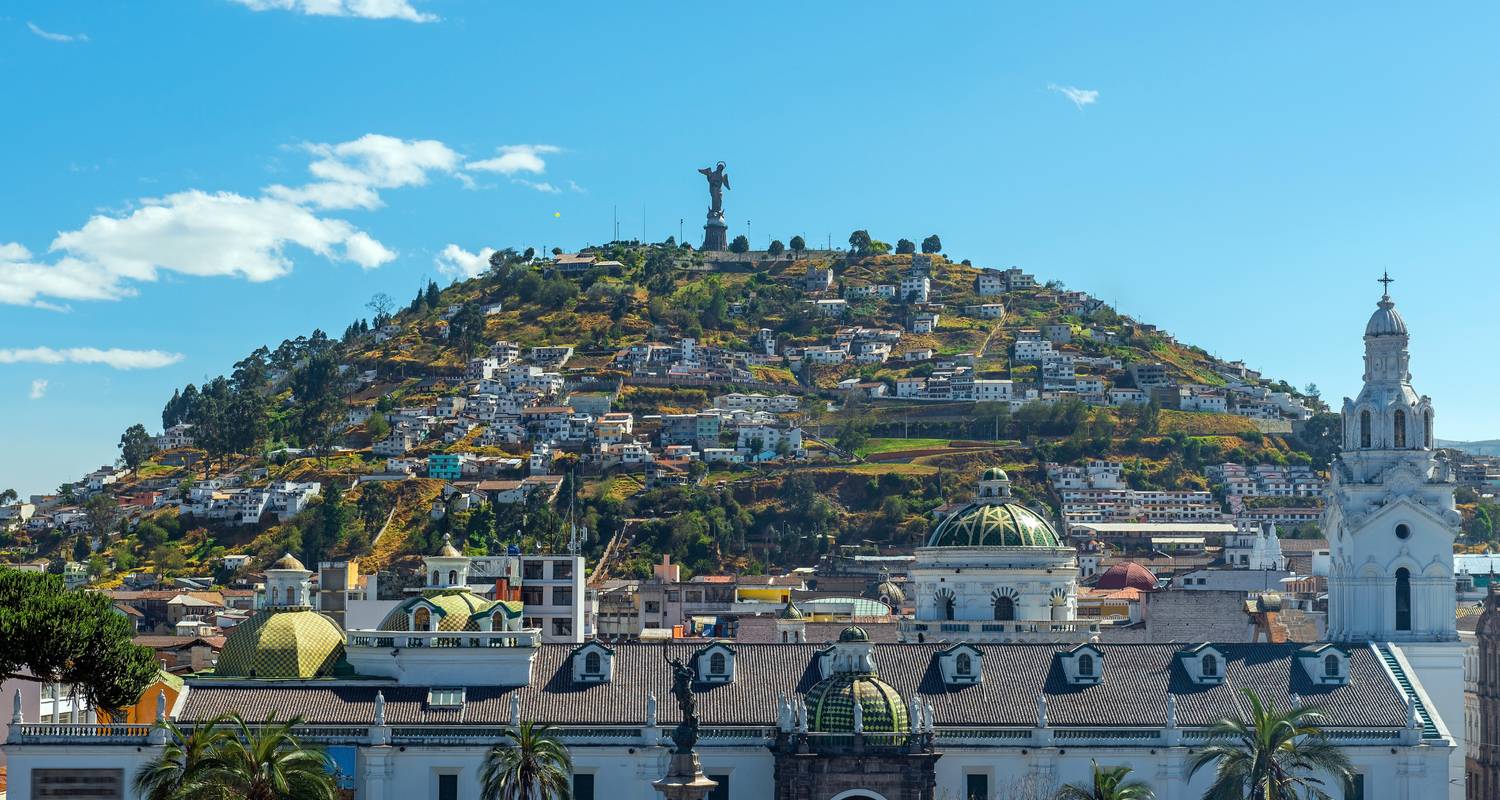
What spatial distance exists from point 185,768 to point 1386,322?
156 ft

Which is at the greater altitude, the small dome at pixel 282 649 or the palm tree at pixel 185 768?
the small dome at pixel 282 649

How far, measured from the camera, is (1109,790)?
208 ft

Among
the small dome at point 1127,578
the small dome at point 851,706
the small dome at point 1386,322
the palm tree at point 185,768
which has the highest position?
the small dome at point 1386,322

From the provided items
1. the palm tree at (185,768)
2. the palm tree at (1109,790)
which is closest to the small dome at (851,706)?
the palm tree at (1109,790)

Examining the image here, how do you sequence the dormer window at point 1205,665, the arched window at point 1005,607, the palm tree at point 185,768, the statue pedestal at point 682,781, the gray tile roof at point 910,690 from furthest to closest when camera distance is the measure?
1. the arched window at point 1005,607
2. the dormer window at point 1205,665
3. the gray tile roof at point 910,690
4. the palm tree at point 185,768
5. the statue pedestal at point 682,781

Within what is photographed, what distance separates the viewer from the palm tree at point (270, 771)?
58969 millimetres

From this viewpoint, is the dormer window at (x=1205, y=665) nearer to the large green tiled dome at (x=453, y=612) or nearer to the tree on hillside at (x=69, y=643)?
the large green tiled dome at (x=453, y=612)

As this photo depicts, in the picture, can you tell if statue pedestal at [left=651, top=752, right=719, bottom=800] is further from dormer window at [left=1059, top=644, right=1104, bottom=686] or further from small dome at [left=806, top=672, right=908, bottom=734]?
dormer window at [left=1059, top=644, right=1104, bottom=686]

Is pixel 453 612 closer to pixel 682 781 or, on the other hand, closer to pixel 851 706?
pixel 851 706

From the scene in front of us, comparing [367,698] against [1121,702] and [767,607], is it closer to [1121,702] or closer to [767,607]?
[1121,702]

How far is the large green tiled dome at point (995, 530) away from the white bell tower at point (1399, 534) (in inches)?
610

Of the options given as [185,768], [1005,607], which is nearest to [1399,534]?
[1005,607]

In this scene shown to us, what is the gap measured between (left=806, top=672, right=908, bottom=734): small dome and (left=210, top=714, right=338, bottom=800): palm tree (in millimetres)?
15570

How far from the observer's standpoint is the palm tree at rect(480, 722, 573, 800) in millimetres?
63438
